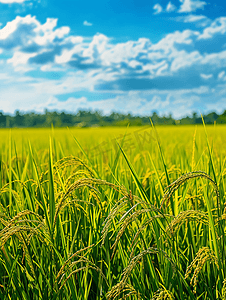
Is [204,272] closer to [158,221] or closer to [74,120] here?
[158,221]

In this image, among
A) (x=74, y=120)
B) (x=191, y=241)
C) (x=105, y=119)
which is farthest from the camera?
(x=105, y=119)

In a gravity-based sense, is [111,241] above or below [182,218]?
below

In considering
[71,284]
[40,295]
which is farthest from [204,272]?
[40,295]

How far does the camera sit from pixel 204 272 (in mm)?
1267

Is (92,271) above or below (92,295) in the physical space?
above

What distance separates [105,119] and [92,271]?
81.6 metres

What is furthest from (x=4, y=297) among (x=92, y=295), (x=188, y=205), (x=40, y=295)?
(x=188, y=205)

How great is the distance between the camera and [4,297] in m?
1.14

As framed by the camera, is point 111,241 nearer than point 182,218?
No

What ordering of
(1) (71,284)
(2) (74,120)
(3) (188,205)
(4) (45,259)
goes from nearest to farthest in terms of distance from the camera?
(1) (71,284) → (4) (45,259) → (3) (188,205) → (2) (74,120)

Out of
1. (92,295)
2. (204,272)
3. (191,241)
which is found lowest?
(92,295)

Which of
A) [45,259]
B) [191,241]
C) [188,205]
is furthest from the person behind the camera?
[188,205]

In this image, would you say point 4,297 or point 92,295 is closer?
point 4,297

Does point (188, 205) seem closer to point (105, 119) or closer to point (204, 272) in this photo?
point (204, 272)
